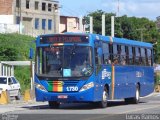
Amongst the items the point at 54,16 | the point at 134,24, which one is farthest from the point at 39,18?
the point at 134,24

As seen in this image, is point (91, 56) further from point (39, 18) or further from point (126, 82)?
point (39, 18)

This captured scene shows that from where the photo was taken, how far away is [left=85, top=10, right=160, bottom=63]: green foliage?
11075 cm

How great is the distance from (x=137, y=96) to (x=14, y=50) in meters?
26.9

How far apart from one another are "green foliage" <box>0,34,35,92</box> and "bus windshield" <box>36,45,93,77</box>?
19.7 metres

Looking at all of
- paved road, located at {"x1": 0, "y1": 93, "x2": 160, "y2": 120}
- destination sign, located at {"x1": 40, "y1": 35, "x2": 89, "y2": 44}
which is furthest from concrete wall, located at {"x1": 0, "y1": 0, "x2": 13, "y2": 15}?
paved road, located at {"x1": 0, "y1": 93, "x2": 160, "y2": 120}

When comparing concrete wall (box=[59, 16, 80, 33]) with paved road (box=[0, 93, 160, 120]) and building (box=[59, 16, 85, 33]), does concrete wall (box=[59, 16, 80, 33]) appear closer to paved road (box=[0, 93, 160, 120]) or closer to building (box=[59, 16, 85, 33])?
building (box=[59, 16, 85, 33])

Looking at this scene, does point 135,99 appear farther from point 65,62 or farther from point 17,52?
point 17,52

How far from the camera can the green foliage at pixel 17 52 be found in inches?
2008

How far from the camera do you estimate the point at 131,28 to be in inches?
4515

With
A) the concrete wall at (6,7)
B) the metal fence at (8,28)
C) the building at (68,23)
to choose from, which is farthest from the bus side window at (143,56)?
the building at (68,23)

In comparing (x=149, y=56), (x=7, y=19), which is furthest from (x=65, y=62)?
(x=7, y=19)

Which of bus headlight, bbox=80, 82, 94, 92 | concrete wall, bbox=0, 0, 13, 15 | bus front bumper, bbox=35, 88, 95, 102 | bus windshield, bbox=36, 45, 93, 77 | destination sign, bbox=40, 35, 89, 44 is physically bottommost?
bus front bumper, bbox=35, 88, 95, 102

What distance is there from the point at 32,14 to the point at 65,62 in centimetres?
7693

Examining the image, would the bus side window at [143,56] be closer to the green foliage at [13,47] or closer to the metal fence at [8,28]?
the green foliage at [13,47]
